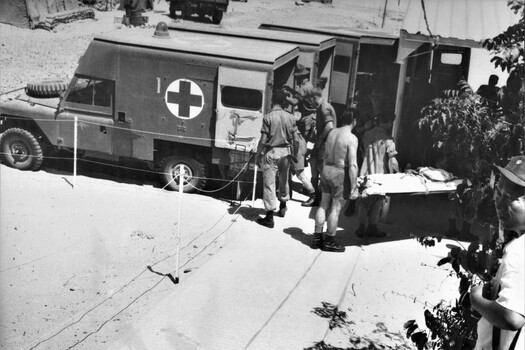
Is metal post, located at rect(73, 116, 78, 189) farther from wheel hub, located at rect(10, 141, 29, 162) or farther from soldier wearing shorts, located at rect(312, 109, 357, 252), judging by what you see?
soldier wearing shorts, located at rect(312, 109, 357, 252)

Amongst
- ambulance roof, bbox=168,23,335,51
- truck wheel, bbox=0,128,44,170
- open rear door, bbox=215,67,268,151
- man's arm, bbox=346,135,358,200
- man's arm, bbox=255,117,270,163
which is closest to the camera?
man's arm, bbox=346,135,358,200

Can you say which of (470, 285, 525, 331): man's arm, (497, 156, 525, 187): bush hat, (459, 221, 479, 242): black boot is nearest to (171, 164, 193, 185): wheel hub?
(459, 221, 479, 242): black boot

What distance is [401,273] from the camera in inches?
219

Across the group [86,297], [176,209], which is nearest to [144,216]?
[176,209]

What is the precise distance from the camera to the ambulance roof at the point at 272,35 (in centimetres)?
685

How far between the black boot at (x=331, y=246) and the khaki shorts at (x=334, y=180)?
36 cm

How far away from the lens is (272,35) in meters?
7.06

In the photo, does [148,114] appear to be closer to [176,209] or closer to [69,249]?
[176,209]

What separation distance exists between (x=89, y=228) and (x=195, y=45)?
196cm

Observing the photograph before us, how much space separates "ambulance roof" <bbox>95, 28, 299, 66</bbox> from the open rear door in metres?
0.14

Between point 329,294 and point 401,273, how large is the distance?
0.76 metres

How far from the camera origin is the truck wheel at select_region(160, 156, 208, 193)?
21.8ft

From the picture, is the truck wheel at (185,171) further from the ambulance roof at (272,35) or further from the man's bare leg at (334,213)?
the man's bare leg at (334,213)

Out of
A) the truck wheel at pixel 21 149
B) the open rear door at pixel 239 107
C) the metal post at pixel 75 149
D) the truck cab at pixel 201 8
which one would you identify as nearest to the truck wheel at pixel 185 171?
the open rear door at pixel 239 107
